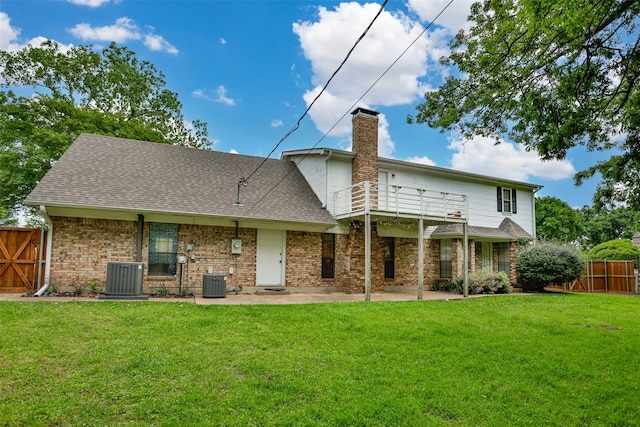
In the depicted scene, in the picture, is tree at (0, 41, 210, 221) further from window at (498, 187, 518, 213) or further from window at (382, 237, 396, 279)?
window at (498, 187, 518, 213)

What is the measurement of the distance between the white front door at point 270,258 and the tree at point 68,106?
12640 millimetres

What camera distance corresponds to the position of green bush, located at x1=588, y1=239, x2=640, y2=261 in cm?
2097

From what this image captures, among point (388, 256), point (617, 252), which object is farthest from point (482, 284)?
point (617, 252)

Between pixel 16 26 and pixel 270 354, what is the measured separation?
2089 centimetres

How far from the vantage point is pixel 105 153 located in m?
13.3

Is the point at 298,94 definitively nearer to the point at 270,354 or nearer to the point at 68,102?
the point at 270,354

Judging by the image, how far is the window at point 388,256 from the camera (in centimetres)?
1552

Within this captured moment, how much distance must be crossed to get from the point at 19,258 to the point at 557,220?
149ft

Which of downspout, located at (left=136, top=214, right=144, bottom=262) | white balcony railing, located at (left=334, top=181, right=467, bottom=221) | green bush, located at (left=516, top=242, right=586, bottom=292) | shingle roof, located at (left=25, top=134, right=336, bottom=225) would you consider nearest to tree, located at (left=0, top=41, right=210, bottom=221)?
shingle roof, located at (left=25, top=134, right=336, bottom=225)

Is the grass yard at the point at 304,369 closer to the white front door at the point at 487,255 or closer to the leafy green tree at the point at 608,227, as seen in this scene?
the white front door at the point at 487,255

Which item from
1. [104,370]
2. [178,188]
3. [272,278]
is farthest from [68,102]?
[104,370]

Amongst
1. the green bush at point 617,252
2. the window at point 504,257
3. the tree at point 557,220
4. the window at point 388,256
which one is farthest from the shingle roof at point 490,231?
the tree at point 557,220

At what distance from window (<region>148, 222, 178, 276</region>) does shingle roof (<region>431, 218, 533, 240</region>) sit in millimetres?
10559

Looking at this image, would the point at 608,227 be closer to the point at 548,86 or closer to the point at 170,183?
the point at 548,86
